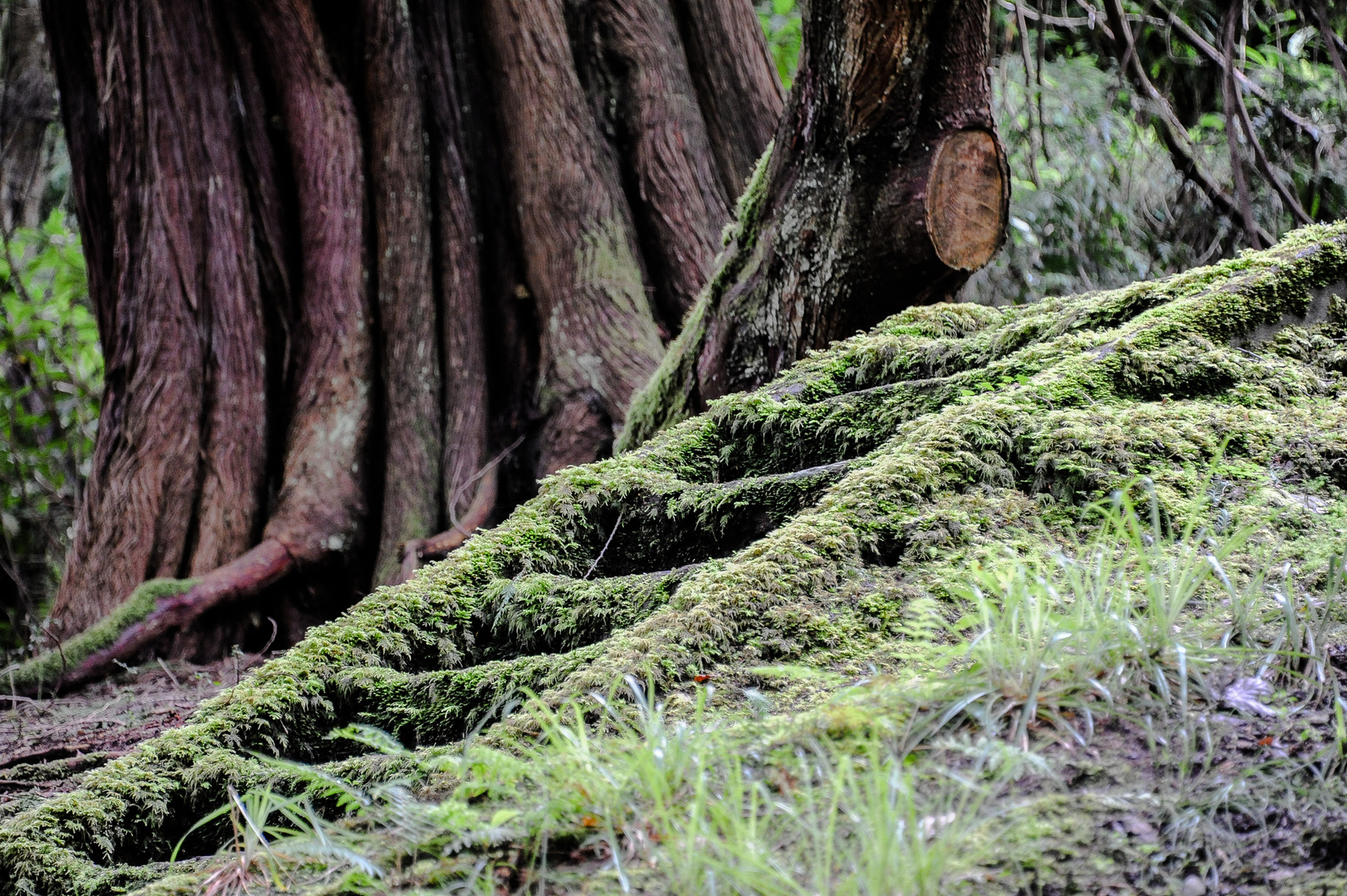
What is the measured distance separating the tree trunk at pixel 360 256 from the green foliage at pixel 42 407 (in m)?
2.19

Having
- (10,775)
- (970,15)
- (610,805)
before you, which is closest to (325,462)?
(10,775)

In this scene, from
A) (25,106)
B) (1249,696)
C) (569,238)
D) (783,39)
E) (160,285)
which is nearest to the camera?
(1249,696)

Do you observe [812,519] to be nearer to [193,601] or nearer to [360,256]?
[193,601]

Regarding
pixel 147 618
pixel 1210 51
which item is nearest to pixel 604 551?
pixel 147 618

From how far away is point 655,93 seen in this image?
5.52m

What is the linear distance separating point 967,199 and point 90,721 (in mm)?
3489

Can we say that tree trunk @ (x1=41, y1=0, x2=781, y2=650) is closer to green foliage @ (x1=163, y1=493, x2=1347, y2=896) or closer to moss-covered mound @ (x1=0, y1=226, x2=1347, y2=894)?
moss-covered mound @ (x1=0, y1=226, x2=1347, y2=894)

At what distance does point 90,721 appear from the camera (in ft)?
11.6

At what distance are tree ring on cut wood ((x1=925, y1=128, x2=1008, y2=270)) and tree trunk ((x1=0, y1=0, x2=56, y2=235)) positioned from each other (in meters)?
8.34

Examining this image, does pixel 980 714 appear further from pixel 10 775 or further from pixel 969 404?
pixel 10 775

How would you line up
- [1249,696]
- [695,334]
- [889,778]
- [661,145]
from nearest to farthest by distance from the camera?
1. [889,778]
2. [1249,696]
3. [695,334]
4. [661,145]

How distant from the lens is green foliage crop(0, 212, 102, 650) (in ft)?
23.6

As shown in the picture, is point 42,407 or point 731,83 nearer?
point 731,83

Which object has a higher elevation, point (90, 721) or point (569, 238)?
point (569, 238)
